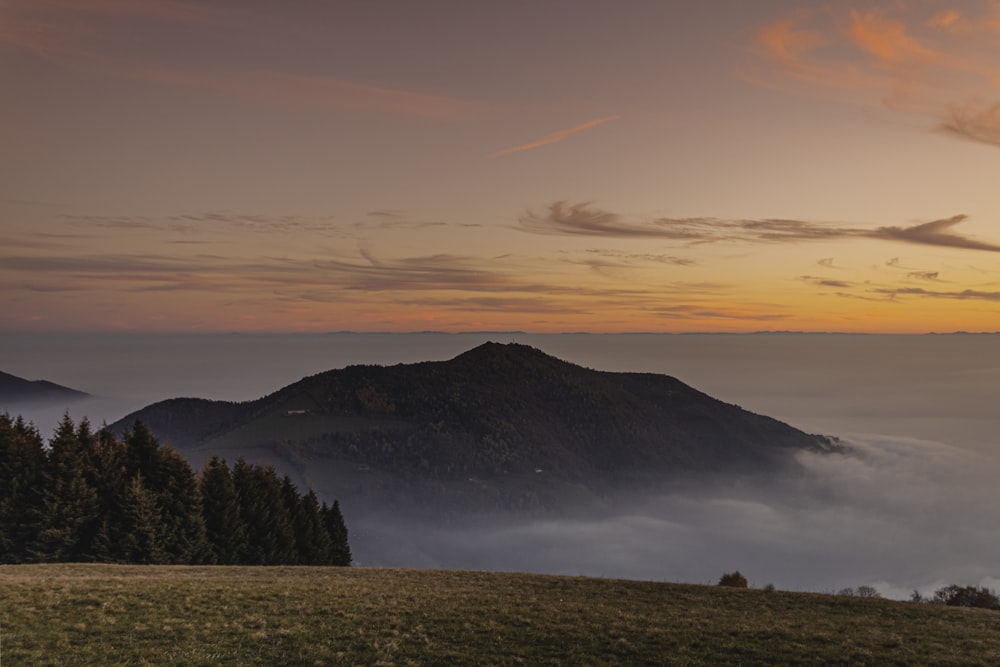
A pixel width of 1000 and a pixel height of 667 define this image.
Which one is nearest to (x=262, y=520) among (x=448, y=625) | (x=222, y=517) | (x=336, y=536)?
(x=222, y=517)

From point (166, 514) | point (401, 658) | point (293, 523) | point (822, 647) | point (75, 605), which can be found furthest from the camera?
point (293, 523)

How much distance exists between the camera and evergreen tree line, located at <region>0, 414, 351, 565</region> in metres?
45.8

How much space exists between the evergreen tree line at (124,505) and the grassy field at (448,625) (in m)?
14.9

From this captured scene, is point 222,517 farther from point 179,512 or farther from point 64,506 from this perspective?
point 64,506

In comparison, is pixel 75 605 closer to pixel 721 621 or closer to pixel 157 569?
pixel 157 569

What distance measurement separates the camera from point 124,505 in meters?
47.8

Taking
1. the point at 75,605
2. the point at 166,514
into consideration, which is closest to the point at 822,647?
the point at 75,605

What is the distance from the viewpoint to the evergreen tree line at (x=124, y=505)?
45.8 m

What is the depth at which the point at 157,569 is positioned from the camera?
123ft

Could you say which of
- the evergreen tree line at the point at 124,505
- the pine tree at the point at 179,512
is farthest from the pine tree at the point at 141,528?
the pine tree at the point at 179,512

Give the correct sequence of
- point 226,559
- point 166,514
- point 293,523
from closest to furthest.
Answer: point 166,514 < point 226,559 < point 293,523

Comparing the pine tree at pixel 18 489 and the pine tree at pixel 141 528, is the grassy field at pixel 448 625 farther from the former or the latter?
the pine tree at pixel 18 489

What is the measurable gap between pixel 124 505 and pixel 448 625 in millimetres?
37319

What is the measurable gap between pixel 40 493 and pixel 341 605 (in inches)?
1395
